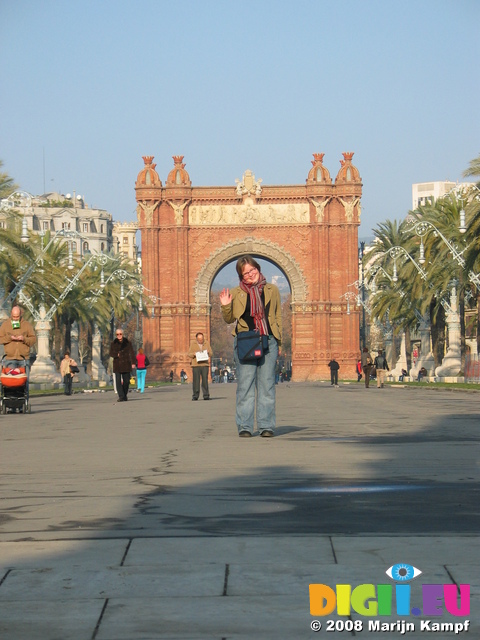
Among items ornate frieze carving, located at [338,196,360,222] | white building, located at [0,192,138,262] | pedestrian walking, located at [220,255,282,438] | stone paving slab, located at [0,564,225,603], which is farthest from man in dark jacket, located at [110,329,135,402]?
white building, located at [0,192,138,262]

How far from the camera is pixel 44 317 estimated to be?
5528cm

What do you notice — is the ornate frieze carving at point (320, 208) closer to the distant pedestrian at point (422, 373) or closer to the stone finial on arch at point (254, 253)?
the stone finial on arch at point (254, 253)

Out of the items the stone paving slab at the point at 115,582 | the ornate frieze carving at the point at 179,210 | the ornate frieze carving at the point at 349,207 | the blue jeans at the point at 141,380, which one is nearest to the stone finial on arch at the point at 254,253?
the ornate frieze carving at the point at 179,210

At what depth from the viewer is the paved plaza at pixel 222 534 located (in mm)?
4098

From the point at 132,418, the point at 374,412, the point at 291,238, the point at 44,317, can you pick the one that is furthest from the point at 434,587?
the point at 291,238

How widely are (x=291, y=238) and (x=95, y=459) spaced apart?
72546 millimetres

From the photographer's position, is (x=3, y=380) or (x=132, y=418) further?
(x=3, y=380)

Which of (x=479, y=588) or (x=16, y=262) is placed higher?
(x=16, y=262)

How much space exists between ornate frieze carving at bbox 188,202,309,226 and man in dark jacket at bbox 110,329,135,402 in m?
54.1

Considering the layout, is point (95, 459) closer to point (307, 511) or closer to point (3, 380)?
point (307, 511)

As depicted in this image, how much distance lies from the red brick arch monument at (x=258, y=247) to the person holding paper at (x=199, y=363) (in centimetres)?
5164

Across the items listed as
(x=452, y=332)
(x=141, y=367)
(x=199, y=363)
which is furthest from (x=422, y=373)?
(x=199, y=363)

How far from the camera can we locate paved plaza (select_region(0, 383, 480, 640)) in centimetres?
410

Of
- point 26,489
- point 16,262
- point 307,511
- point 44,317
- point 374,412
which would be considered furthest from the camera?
point 44,317
